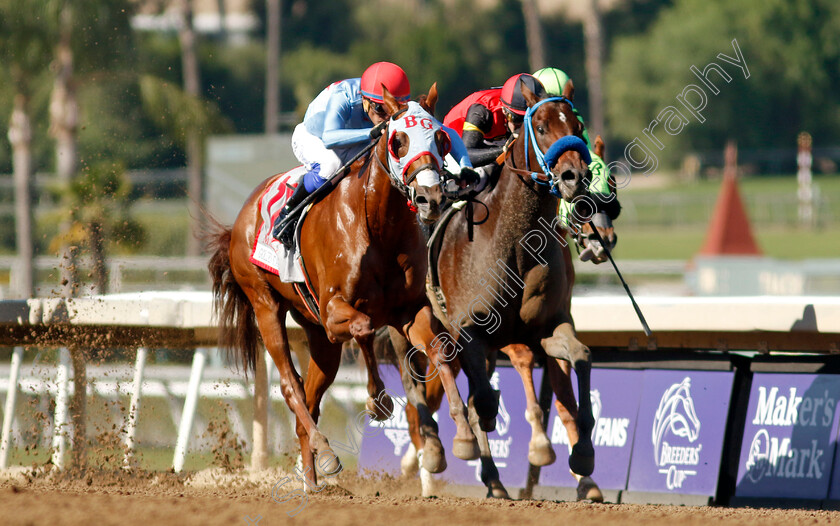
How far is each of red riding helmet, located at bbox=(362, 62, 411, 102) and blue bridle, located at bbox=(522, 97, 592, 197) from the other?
2.03 feet

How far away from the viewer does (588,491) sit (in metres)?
5.88

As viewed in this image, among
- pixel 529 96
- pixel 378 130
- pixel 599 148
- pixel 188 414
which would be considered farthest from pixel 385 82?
pixel 188 414

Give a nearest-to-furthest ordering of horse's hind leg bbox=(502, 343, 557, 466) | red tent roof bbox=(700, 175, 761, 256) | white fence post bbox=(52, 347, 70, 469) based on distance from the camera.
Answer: horse's hind leg bbox=(502, 343, 557, 466) < white fence post bbox=(52, 347, 70, 469) < red tent roof bbox=(700, 175, 761, 256)

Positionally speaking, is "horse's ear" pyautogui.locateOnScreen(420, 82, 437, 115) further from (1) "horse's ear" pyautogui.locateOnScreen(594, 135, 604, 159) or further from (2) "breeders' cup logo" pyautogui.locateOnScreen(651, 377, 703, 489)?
(2) "breeders' cup logo" pyautogui.locateOnScreen(651, 377, 703, 489)

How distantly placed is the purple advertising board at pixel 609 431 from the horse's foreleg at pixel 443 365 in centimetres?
184

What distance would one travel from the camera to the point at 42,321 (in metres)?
7.05

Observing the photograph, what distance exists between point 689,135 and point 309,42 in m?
16.3

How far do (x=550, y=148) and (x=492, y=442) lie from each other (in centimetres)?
273

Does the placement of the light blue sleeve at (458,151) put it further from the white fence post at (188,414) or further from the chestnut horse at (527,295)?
the white fence post at (188,414)

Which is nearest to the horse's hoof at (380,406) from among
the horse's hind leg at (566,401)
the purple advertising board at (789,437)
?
the horse's hind leg at (566,401)

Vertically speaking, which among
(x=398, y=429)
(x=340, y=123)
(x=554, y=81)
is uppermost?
(x=554, y=81)

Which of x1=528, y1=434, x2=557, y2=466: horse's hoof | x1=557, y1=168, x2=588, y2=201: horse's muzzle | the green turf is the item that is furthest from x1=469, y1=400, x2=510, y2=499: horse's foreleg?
the green turf

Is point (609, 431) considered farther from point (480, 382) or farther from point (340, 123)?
point (340, 123)

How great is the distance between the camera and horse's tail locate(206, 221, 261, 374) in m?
6.95
